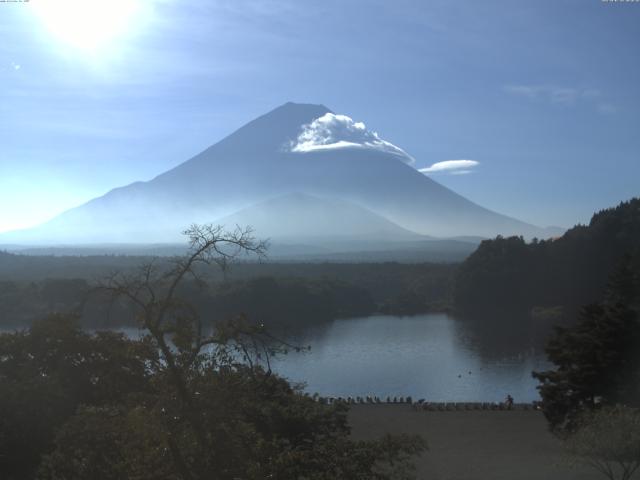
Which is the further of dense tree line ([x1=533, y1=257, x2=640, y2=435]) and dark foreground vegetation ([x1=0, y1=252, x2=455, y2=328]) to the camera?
dark foreground vegetation ([x1=0, y1=252, x2=455, y2=328])

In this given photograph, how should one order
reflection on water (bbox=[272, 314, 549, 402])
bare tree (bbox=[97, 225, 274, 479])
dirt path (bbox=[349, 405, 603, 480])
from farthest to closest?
1. reflection on water (bbox=[272, 314, 549, 402])
2. dirt path (bbox=[349, 405, 603, 480])
3. bare tree (bbox=[97, 225, 274, 479])

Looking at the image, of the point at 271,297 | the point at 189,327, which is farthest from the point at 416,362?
the point at 189,327

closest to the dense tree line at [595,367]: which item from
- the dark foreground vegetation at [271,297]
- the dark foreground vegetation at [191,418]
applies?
the dark foreground vegetation at [191,418]

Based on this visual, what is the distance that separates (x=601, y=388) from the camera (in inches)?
369

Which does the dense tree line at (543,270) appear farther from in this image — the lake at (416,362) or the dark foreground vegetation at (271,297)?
the lake at (416,362)

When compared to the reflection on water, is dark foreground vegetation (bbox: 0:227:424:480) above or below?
above

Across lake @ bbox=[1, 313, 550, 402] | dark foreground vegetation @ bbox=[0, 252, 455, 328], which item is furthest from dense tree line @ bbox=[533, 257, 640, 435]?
dark foreground vegetation @ bbox=[0, 252, 455, 328]

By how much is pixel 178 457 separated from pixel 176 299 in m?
0.68

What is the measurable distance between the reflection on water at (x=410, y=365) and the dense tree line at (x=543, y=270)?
6898 millimetres

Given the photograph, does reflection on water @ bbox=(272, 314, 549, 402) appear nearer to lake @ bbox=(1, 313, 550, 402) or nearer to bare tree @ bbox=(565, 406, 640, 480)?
lake @ bbox=(1, 313, 550, 402)

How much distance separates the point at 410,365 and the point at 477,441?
1023cm

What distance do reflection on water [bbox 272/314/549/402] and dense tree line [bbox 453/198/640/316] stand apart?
6898mm

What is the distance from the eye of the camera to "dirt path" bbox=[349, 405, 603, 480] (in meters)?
8.38

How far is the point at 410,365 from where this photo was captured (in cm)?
2059
